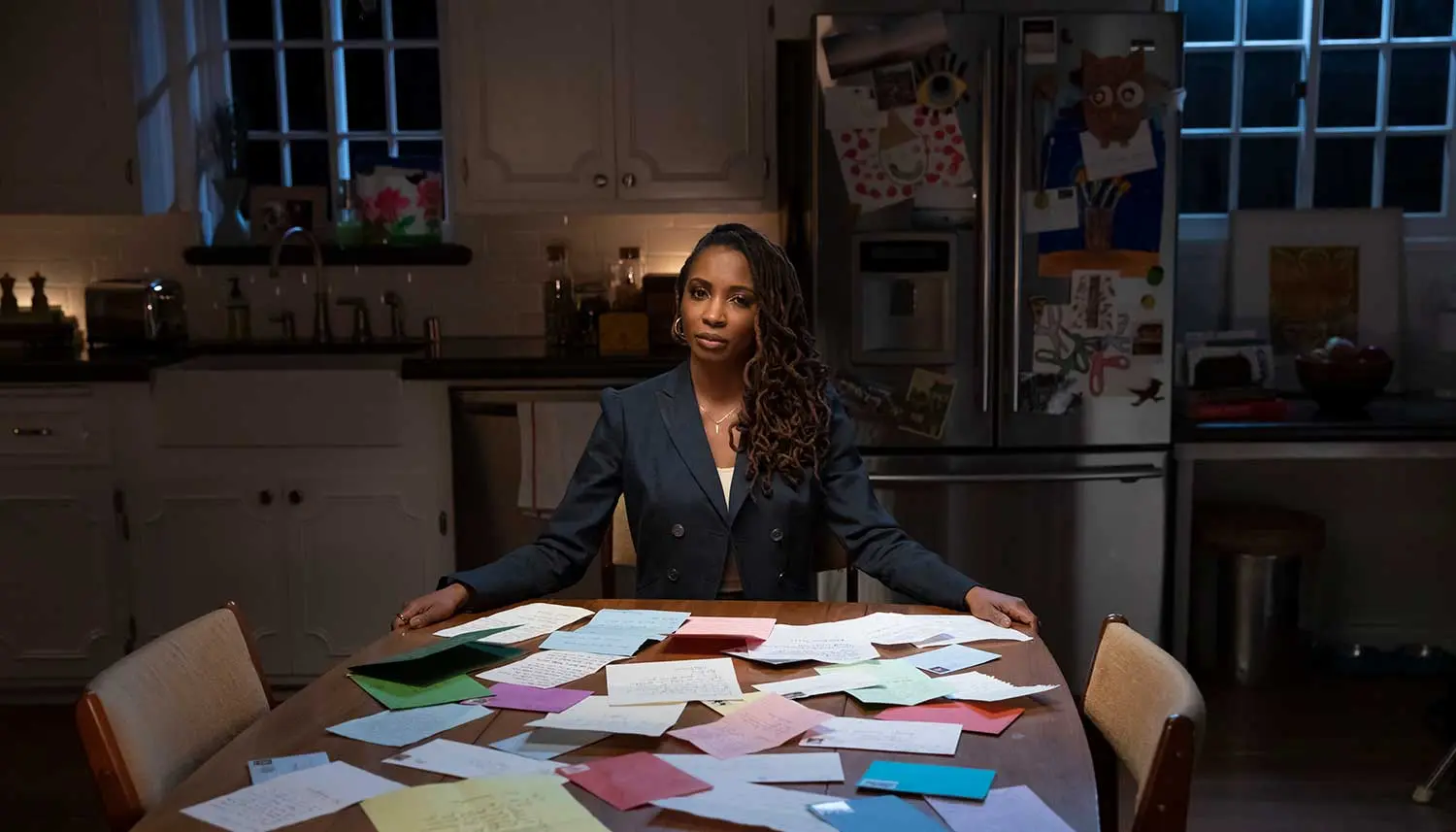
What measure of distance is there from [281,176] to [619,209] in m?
1.25

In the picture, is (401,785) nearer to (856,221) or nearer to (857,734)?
(857,734)

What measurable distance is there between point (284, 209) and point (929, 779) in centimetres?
351

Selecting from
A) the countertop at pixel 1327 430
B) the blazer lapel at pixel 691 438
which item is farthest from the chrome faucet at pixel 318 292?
the countertop at pixel 1327 430

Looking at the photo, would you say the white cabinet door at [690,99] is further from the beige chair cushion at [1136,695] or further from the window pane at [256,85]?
the beige chair cushion at [1136,695]

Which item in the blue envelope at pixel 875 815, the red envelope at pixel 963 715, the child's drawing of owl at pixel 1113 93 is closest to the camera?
the blue envelope at pixel 875 815

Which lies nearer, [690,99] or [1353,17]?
[690,99]

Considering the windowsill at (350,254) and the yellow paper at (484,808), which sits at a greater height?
the windowsill at (350,254)

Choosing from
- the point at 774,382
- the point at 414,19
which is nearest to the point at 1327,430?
the point at 774,382

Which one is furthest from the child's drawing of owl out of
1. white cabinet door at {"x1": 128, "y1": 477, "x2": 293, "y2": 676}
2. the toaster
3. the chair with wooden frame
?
the toaster

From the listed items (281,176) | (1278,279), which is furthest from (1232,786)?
(281,176)

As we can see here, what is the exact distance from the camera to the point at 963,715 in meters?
1.51

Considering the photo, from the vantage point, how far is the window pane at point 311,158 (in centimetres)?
444

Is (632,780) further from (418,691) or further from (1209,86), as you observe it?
(1209,86)

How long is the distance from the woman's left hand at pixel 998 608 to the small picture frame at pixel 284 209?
299 centimetres
